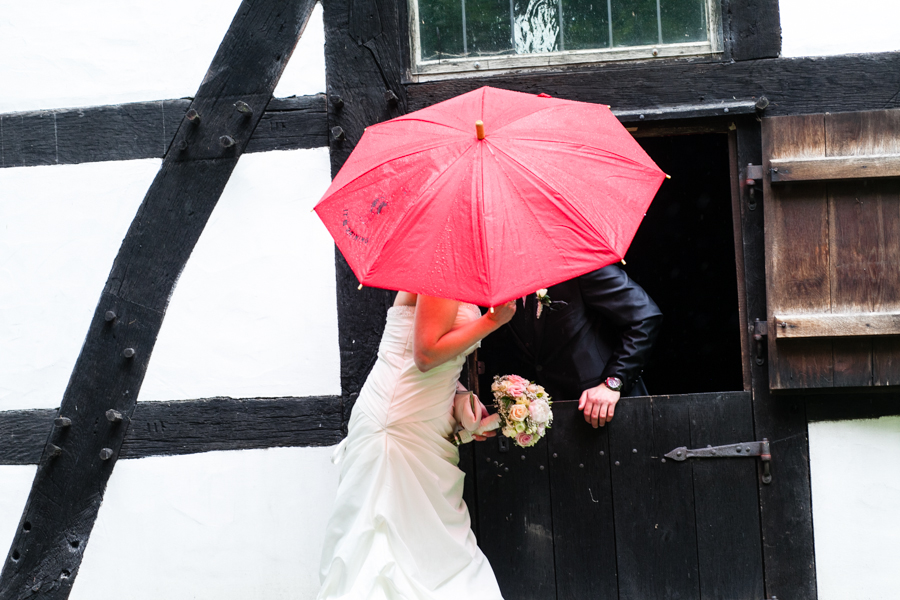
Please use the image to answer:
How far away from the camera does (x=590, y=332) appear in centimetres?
283

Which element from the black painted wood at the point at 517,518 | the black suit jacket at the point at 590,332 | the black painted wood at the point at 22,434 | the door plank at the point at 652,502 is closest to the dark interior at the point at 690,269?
the black suit jacket at the point at 590,332

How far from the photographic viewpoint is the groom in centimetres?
270

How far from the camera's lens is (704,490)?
277cm

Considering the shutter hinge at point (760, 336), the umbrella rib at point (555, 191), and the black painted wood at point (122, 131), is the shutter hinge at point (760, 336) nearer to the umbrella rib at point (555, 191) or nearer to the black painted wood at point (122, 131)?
the umbrella rib at point (555, 191)

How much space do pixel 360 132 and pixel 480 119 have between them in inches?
37.3

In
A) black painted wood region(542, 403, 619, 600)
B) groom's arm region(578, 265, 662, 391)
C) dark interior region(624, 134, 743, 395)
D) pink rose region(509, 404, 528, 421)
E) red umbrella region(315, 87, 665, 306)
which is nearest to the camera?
red umbrella region(315, 87, 665, 306)

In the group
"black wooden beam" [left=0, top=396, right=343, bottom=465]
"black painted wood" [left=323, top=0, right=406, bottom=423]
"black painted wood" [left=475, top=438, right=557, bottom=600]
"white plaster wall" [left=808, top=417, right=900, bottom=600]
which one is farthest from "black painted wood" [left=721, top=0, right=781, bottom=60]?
"black wooden beam" [left=0, top=396, right=343, bottom=465]

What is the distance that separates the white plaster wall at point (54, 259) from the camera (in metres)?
2.94

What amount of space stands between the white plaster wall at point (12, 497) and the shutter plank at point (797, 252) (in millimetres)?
3048

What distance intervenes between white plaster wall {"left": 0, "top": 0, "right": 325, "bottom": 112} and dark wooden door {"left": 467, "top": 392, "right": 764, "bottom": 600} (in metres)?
1.79

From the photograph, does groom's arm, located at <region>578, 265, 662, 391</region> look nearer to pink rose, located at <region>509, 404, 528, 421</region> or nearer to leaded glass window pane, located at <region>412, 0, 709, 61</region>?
pink rose, located at <region>509, 404, 528, 421</region>

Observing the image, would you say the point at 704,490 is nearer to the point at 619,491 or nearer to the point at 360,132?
the point at 619,491

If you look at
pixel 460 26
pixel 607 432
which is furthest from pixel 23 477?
pixel 460 26

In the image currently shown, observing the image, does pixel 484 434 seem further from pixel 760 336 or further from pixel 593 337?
pixel 760 336
